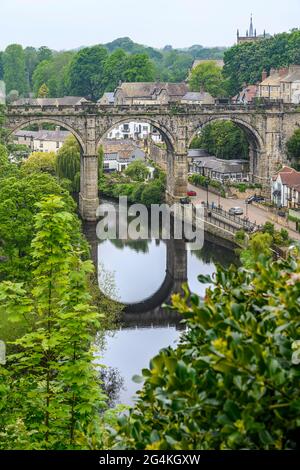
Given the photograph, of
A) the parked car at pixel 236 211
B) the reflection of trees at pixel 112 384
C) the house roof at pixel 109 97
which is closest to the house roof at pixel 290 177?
the parked car at pixel 236 211

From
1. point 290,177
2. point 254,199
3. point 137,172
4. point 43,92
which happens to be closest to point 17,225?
point 290,177

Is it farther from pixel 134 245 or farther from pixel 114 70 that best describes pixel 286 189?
pixel 114 70

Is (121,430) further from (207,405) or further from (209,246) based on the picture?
(209,246)

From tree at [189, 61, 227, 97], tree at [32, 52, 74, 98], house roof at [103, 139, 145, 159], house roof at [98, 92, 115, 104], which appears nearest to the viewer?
house roof at [103, 139, 145, 159]

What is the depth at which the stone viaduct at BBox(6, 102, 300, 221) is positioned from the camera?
207ft

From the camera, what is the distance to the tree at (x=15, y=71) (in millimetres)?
149625

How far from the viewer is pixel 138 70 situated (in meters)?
120

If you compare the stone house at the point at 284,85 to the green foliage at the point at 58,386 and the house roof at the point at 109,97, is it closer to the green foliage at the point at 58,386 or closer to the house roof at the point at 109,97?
the house roof at the point at 109,97

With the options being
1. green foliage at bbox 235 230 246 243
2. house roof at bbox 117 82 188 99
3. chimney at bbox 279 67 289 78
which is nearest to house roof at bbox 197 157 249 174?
chimney at bbox 279 67 289 78

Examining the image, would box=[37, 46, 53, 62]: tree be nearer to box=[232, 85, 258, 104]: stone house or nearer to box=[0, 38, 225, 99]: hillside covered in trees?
box=[0, 38, 225, 99]: hillside covered in trees

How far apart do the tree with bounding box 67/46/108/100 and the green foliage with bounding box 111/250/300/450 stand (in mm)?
121027

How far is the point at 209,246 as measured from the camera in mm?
54719

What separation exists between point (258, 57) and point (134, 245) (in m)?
50.2

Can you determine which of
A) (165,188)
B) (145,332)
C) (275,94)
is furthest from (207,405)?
(275,94)
